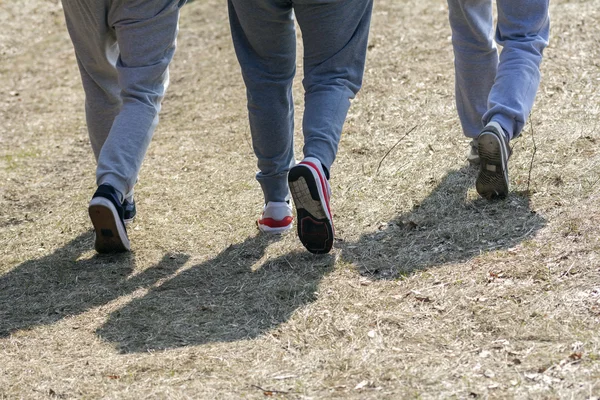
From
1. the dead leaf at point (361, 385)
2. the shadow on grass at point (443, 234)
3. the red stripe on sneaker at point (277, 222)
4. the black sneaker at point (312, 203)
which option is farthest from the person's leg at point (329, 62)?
the dead leaf at point (361, 385)

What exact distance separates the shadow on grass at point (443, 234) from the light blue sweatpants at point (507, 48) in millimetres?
362

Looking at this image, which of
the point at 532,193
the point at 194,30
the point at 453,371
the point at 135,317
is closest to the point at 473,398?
the point at 453,371

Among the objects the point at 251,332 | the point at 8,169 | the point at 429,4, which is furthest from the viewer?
the point at 429,4

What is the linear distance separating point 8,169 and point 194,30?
3.14m

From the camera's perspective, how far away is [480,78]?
165 inches

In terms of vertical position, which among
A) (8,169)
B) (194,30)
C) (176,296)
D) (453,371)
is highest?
(453,371)

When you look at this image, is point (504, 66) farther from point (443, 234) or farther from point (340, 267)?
point (340, 267)

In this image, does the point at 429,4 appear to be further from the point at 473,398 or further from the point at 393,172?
the point at 473,398

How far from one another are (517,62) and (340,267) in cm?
120

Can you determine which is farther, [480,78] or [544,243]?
[480,78]

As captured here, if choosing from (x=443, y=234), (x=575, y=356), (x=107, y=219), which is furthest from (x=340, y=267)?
(x=575, y=356)

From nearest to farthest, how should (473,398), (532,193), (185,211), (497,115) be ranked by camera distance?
1. (473,398)
2. (497,115)
3. (532,193)
4. (185,211)

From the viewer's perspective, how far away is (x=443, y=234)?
12.1 ft

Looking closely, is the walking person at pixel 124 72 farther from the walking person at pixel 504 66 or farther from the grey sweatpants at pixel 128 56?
the walking person at pixel 504 66
